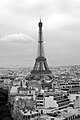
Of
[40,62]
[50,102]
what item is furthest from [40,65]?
[50,102]

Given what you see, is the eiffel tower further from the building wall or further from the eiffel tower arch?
the building wall

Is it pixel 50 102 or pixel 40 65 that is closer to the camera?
pixel 50 102

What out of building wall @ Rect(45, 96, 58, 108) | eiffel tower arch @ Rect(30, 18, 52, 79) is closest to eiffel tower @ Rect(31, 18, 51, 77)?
eiffel tower arch @ Rect(30, 18, 52, 79)

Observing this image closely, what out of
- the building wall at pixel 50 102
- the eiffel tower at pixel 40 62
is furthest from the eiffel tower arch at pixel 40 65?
the building wall at pixel 50 102

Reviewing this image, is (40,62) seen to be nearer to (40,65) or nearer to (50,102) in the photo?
(40,65)

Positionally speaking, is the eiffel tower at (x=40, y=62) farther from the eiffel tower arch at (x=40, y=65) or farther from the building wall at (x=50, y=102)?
the building wall at (x=50, y=102)

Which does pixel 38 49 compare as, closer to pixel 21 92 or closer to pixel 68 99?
pixel 21 92

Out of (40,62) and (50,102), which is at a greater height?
(40,62)

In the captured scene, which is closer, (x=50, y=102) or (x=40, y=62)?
(x=50, y=102)

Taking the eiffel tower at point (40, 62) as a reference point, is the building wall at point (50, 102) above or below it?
below

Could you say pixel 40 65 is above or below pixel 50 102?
above

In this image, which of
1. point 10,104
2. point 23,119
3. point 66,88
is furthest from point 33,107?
point 66,88
